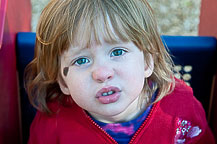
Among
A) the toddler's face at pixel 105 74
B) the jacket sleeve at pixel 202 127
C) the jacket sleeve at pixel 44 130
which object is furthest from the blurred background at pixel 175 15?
the toddler's face at pixel 105 74

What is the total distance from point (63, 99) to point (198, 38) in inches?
23.9

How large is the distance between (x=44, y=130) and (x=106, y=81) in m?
0.42

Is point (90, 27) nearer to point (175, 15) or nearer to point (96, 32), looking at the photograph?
point (96, 32)

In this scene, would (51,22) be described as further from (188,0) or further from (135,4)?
(188,0)

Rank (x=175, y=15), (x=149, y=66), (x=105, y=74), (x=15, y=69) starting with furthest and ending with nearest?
(x=175, y=15) → (x=15, y=69) → (x=149, y=66) → (x=105, y=74)

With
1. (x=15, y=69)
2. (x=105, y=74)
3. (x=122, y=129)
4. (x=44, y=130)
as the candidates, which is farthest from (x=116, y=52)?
(x=15, y=69)

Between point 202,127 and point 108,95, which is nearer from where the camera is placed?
point 108,95

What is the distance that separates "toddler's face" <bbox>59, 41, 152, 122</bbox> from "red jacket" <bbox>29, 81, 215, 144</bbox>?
210mm

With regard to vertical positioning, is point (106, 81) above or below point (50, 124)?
above

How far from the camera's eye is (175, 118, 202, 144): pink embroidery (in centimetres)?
128

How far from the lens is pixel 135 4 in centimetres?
106

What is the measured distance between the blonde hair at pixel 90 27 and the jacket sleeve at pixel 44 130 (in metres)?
0.16

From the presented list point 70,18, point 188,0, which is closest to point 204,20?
point 70,18

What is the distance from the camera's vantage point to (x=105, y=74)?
964mm
